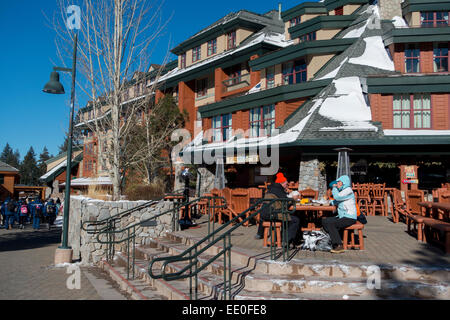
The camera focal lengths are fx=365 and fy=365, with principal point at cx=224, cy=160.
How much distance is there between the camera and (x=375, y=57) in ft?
65.2

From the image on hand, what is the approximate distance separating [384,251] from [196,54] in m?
28.0

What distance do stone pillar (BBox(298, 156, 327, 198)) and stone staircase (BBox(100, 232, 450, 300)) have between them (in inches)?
430

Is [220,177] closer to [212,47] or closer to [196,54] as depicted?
[212,47]

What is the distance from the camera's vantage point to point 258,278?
222 inches

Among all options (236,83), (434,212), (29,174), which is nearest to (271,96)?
(236,83)

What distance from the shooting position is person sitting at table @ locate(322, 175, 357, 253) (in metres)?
6.95

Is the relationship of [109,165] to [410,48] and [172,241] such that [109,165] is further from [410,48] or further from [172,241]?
[410,48]

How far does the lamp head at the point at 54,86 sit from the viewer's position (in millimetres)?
10687

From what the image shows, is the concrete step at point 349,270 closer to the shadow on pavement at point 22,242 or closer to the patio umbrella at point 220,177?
the shadow on pavement at point 22,242

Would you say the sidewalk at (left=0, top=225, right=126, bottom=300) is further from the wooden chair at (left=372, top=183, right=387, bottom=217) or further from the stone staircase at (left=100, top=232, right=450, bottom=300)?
the wooden chair at (left=372, top=183, right=387, bottom=217)

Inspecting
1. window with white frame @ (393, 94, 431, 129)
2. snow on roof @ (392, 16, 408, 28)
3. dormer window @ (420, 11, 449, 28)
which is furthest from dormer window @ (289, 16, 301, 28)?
window with white frame @ (393, 94, 431, 129)

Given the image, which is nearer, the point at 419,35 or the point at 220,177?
the point at 419,35
